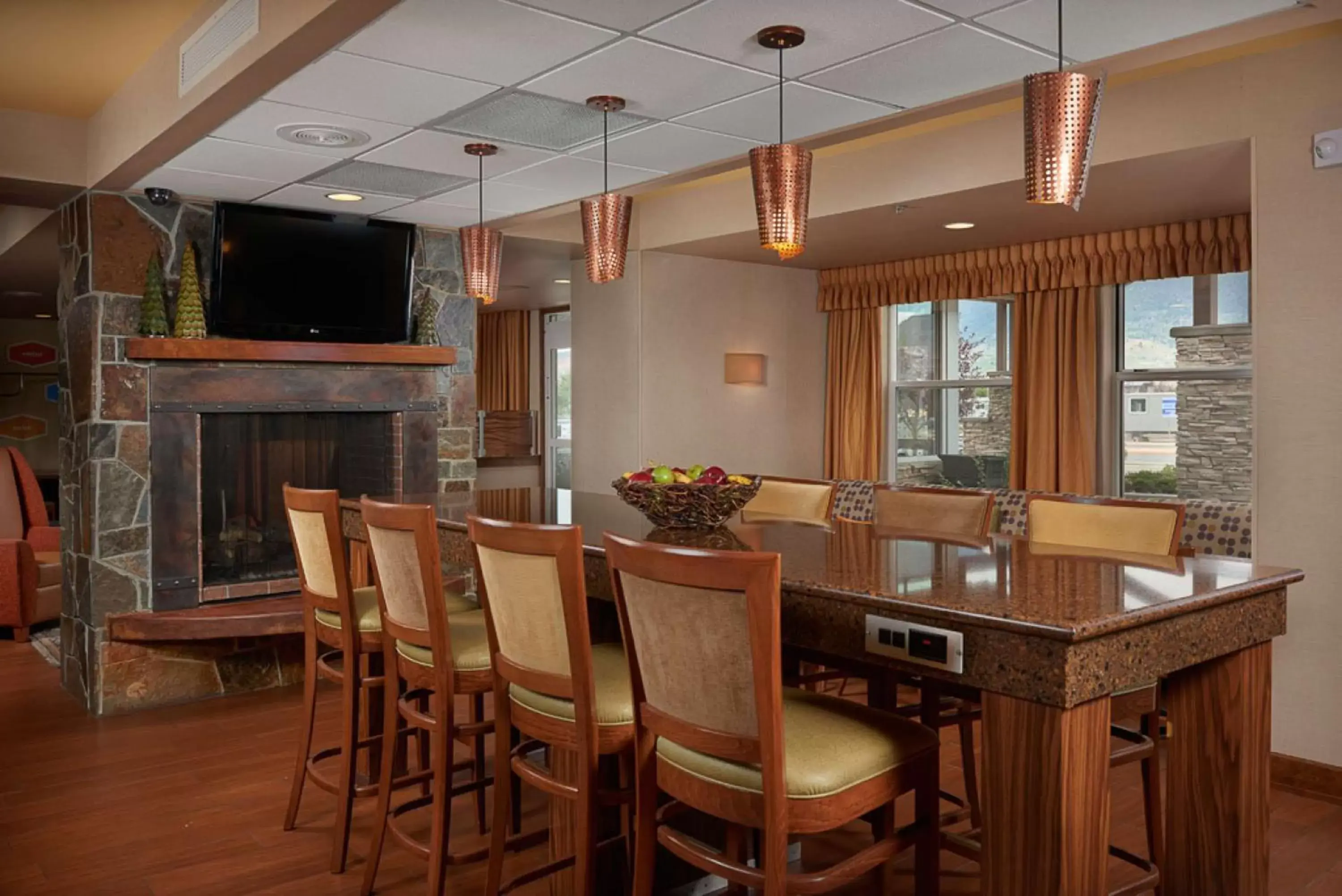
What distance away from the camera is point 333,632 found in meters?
3.10

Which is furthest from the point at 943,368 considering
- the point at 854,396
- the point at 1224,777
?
the point at 1224,777

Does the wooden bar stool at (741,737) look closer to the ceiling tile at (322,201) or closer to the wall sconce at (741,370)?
the ceiling tile at (322,201)

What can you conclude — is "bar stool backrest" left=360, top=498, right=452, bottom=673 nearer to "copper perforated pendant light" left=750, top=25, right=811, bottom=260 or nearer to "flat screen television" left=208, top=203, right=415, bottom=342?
"copper perforated pendant light" left=750, top=25, right=811, bottom=260

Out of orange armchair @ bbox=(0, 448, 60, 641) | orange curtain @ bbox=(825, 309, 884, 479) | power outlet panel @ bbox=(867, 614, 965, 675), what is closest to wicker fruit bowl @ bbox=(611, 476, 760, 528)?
power outlet panel @ bbox=(867, 614, 965, 675)

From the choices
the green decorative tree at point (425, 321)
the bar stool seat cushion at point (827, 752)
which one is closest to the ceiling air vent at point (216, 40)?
the green decorative tree at point (425, 321)

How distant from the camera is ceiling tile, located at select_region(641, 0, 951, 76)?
8.39 ft

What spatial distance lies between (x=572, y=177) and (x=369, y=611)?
80.4 inches

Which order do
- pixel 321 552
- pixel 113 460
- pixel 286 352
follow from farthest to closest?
1. pixel 286 352
2. pixel 113 460
3. pixel 321 552

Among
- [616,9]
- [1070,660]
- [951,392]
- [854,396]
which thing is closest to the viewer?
[1070,660]

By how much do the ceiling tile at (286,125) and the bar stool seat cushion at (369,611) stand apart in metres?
1.51

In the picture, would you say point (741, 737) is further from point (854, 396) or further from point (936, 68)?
point (854, 396)

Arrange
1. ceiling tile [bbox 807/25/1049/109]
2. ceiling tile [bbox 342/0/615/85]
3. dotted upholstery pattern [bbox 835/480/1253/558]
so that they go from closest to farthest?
ceiling tile [bbox 342/0/615/85]
ceiling tile [bbox 807/25/1049/109]
dotted upholstery pattern [bbox 835/480/1253/558]

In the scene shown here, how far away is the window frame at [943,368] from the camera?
6184 mm

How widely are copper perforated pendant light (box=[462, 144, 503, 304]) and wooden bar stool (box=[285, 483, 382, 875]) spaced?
1.08m
